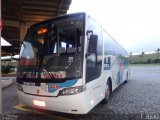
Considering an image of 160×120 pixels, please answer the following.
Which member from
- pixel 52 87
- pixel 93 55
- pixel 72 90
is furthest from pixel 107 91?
pixel 52 87

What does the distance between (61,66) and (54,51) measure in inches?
19.3

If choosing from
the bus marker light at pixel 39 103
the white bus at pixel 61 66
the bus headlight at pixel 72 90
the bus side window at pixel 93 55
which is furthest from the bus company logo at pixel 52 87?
the bus side window at pixel 93 55

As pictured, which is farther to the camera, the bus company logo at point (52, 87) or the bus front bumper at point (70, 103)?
the bus company logo at point (52, 87)

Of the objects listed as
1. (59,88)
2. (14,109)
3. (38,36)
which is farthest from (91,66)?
(14,109)

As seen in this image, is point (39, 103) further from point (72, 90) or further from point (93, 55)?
point (93, 55)

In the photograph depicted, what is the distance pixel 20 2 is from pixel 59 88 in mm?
8630

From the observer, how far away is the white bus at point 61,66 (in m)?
5.25

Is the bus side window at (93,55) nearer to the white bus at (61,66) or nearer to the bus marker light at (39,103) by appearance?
the white bus at (61,66)

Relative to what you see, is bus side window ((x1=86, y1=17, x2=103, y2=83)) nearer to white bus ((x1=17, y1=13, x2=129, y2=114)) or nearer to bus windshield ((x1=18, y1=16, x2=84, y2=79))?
white bus ((x1=17, y1=13, x2=129, y2=114))

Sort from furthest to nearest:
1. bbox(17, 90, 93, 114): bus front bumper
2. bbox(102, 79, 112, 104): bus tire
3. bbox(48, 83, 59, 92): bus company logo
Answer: bbox(102, 79, 112, 104): bus tire → bbox(48, 83, 59, 92): bus company logo → bbox(17, 90, 93, 114): bus front bumper

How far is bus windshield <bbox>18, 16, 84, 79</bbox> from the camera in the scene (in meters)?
5.36

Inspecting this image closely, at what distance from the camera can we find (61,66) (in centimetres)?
538

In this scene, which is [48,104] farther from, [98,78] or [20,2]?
[20,2]

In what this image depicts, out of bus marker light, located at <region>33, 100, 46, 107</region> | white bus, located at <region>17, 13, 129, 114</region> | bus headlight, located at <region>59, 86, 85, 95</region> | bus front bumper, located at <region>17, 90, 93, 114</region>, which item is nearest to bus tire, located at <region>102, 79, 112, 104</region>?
white bus, located at <region>17, 13, 129, 114</region>
